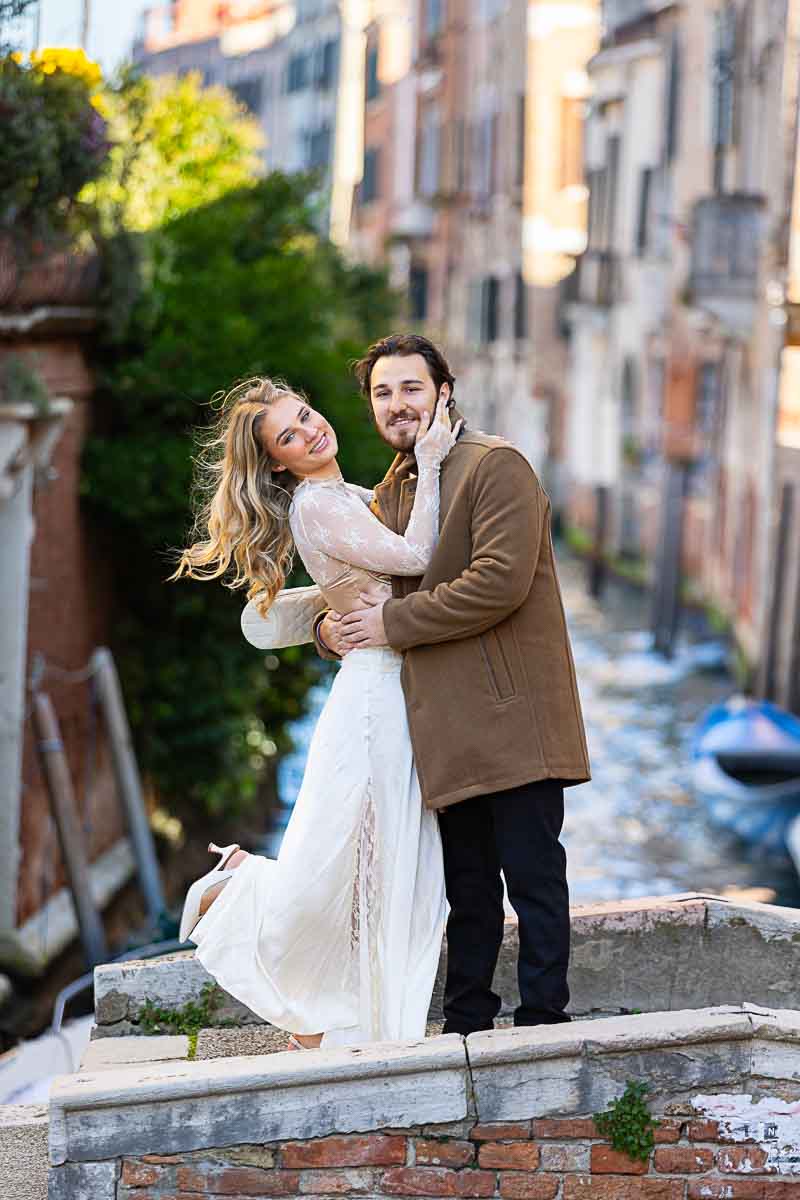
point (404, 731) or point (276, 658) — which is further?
point (276, 658)

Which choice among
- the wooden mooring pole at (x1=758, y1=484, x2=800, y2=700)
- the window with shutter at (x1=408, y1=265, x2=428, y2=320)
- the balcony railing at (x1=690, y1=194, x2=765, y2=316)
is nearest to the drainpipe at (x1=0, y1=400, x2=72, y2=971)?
the wooden mooring pole at (x1=758, y1=484, x2=800, y2=700)

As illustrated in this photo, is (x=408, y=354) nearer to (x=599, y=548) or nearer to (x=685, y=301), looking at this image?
(x=685, y=301)

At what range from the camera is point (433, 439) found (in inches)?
146

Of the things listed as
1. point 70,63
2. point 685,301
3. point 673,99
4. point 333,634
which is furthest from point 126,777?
point 673,99

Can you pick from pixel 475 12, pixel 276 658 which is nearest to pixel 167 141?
pixel 276 658

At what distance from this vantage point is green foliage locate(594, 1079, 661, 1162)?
3.59 meters

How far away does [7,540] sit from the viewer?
7.91 meters

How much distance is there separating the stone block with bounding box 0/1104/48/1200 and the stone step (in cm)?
32

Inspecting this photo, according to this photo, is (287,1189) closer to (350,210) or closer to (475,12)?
(475,12)

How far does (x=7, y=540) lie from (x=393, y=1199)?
15.6 feet

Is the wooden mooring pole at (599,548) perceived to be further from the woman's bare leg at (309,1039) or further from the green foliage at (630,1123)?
the green foliage at (630,1123)

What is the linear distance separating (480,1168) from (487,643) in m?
0.99

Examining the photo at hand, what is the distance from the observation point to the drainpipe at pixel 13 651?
777cm

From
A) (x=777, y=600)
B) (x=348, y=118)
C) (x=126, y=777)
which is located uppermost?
(x=348, y=118)
